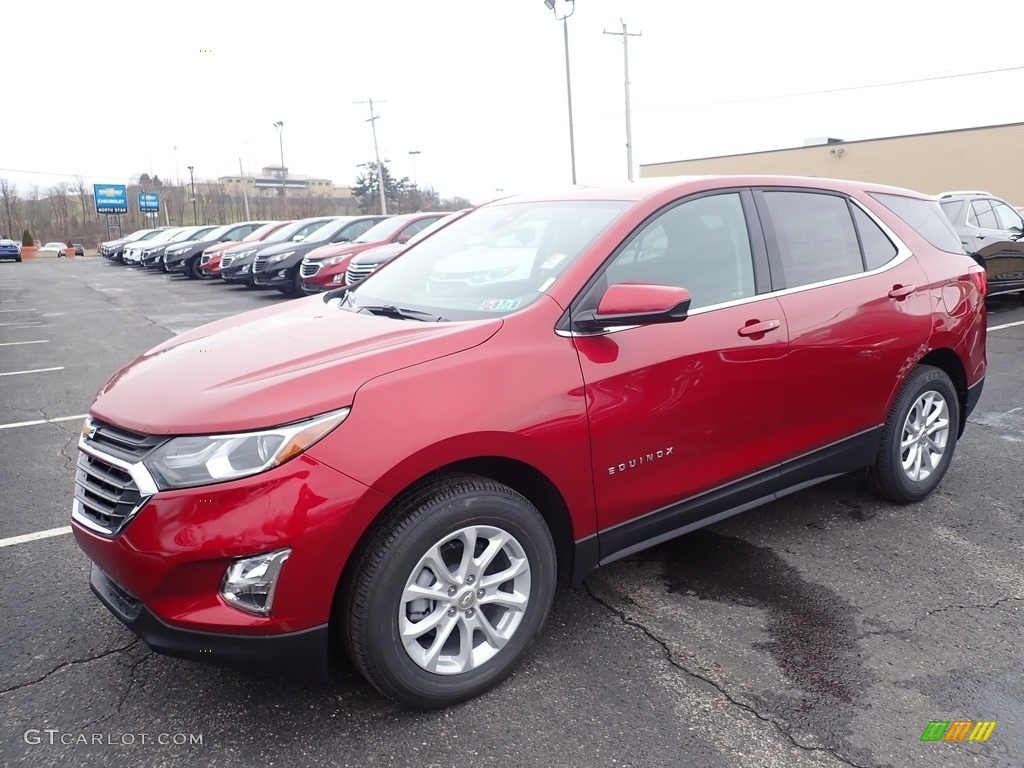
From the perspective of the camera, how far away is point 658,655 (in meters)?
2.86

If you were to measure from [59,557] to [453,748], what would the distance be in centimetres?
242

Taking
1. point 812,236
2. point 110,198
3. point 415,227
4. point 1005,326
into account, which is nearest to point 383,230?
point 415,227

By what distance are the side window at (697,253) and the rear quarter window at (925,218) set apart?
1281 mm

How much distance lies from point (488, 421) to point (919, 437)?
2864 millimetres

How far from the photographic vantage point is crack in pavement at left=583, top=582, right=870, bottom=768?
2361 millimetres

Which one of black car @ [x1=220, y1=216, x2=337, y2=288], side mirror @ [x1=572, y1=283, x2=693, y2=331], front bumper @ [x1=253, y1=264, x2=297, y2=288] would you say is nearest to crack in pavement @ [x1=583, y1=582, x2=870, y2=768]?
side mirror @ [x1=572, y1=283, x2=693, y2=331]

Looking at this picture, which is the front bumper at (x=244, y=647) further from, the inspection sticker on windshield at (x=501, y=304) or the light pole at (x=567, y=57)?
the light pole at (x=567, y=57)

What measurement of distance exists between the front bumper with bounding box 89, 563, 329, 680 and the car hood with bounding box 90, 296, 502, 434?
1.90 ft

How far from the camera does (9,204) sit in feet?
254

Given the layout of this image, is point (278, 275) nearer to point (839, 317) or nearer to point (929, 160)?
point (839, 317)

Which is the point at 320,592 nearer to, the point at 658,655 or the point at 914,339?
the point at 658,655

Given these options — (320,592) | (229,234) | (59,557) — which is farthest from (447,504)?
(229,234)

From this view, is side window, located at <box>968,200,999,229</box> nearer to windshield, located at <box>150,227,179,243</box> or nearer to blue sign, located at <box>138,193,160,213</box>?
windshield, located at <box>150,227,179,243</box>

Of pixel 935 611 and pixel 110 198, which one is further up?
pixel 110 198
